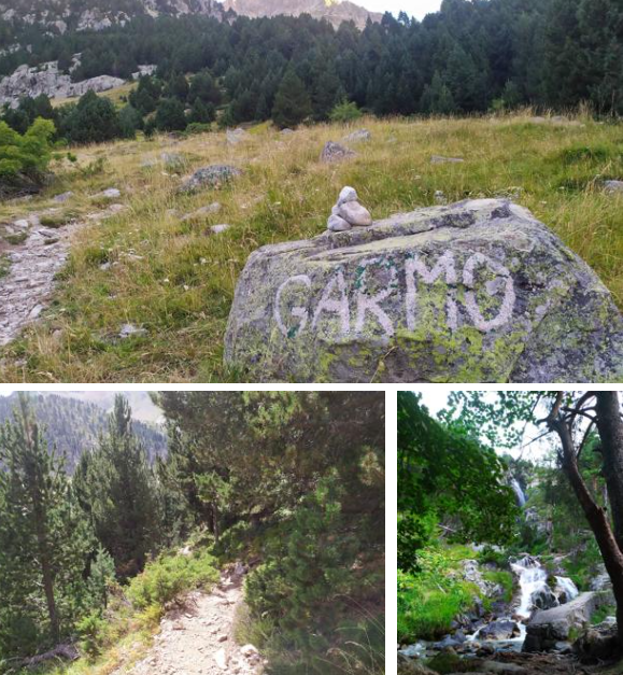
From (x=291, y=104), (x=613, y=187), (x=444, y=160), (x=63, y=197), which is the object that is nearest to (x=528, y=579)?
(x=613, y=187)

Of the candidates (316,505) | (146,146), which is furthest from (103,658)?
(146,146)


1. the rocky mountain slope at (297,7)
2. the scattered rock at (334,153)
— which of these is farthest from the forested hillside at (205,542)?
the rocky mountain slope at (297,7)

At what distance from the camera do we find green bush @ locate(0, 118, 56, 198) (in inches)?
491

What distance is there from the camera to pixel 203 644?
2.46m

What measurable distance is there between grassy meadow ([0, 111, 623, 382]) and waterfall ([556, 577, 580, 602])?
2189 mm

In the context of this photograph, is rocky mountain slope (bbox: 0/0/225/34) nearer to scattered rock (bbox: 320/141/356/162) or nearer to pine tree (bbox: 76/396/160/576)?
scattered rock (bbox: 320/141/356/162)

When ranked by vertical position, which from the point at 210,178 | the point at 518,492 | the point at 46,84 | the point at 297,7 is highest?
the point at 297,7

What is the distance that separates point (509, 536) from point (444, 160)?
799 centimetres

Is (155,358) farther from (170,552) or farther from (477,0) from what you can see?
(477,0)

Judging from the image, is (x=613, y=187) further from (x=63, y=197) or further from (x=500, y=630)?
(x=63, y=197)

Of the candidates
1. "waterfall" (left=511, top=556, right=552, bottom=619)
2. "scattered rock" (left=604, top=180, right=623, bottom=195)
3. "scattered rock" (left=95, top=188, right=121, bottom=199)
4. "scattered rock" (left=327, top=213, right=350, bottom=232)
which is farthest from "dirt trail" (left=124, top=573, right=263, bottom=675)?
"scattered rock" (left=95, top=188, right=121, bottom=199)

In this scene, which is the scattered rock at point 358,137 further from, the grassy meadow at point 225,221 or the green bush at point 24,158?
the green bush at point 24,158

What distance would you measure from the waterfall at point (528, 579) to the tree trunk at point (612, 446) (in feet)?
1.26

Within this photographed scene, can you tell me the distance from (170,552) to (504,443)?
1.65 metres
